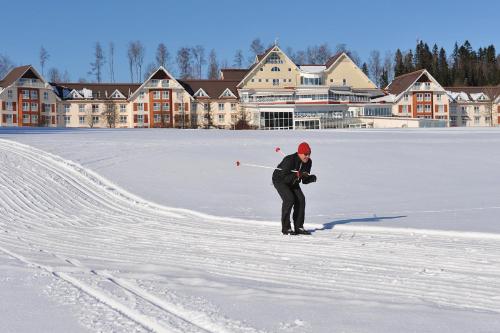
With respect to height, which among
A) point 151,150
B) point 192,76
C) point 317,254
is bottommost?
point 317,254

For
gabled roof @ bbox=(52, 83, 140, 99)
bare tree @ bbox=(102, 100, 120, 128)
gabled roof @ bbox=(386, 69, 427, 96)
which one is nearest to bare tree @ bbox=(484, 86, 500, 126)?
gabled roof @ bbox=(386, 69, 427, 96)

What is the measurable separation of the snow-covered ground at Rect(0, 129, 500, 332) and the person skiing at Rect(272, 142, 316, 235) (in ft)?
1.05

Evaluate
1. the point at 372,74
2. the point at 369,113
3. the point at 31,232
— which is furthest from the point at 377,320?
the point at 372,74

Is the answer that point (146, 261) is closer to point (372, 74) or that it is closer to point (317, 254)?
point (317, 254)

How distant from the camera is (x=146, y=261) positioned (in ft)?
26.9

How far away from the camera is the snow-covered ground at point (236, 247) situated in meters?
5.39

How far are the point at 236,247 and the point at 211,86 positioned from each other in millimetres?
79350

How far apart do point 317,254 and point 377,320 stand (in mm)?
3631

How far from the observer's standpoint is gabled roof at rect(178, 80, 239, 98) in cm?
8675

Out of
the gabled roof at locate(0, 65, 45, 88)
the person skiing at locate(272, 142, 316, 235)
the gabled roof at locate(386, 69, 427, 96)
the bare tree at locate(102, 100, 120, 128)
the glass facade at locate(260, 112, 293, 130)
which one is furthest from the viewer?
the gabled roof at locate(386, 69, 427, 96)

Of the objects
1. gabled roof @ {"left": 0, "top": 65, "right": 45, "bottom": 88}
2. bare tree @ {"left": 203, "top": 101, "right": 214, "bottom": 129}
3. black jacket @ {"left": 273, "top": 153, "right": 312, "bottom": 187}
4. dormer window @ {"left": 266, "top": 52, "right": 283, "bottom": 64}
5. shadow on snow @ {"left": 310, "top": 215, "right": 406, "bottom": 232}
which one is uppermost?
dormer window @ {"left": 266, "top": 52, "right": 283, "bottom": 64}

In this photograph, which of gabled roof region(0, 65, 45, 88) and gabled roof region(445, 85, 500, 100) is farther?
gabled roof region(445, 85, 500, 100)

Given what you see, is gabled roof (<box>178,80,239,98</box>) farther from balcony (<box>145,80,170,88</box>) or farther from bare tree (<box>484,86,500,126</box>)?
bare tree (<box>484,86,500,126</box>)

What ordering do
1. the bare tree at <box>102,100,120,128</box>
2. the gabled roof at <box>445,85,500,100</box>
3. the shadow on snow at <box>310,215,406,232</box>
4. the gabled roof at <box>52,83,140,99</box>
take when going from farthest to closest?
the gabled roof at <box>445,85,500,100</box> < the gabled roof at <box>52,83,140,99</box> < the bare tree at <box>102,100,120,128</box> < the shadow on snow at <box>310,215,406,232</box>
